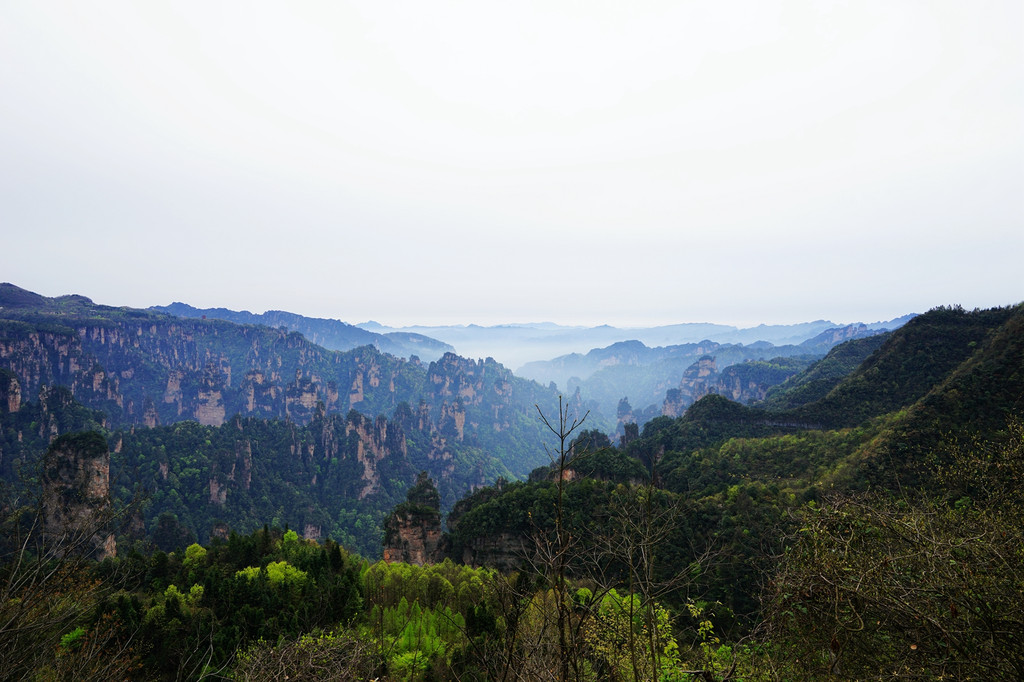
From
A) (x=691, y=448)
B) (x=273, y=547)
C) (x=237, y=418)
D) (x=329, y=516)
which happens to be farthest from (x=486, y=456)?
(x=273, y=547)

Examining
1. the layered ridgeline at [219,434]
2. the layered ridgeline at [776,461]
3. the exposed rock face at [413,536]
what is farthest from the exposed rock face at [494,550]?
the layered ridgeline at [219,434]

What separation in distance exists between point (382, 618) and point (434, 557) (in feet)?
98.6

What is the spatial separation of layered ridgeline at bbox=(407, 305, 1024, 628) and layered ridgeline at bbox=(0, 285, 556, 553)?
43.9m

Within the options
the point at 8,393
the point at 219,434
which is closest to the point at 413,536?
the point at 219,434

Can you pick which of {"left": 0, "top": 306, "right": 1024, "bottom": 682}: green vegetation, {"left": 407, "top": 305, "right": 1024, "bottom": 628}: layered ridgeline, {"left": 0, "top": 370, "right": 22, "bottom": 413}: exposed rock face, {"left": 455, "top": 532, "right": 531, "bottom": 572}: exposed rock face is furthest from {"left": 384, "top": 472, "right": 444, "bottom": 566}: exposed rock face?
{"left": 0, "top": 370, "right": 22, "bottom": 413}: exposed rock face

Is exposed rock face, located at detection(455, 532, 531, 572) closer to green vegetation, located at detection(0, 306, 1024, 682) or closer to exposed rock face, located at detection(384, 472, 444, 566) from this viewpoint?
green vegetation, located at detection(0, 306, 1024, 682)

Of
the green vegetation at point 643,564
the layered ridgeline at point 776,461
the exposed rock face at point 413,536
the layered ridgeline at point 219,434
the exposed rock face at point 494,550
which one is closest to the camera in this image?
the green vegetation at point 643,564

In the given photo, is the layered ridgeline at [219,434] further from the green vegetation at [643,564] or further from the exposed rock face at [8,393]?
the green vegetation at [643,564]

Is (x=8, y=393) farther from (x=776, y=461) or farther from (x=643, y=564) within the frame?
(x=776, y=461)

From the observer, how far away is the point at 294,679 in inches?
303

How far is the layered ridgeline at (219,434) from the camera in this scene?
85.4m

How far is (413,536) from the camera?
49688mm

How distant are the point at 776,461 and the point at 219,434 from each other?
402 ft

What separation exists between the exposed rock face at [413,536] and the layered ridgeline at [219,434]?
27.2 meters
